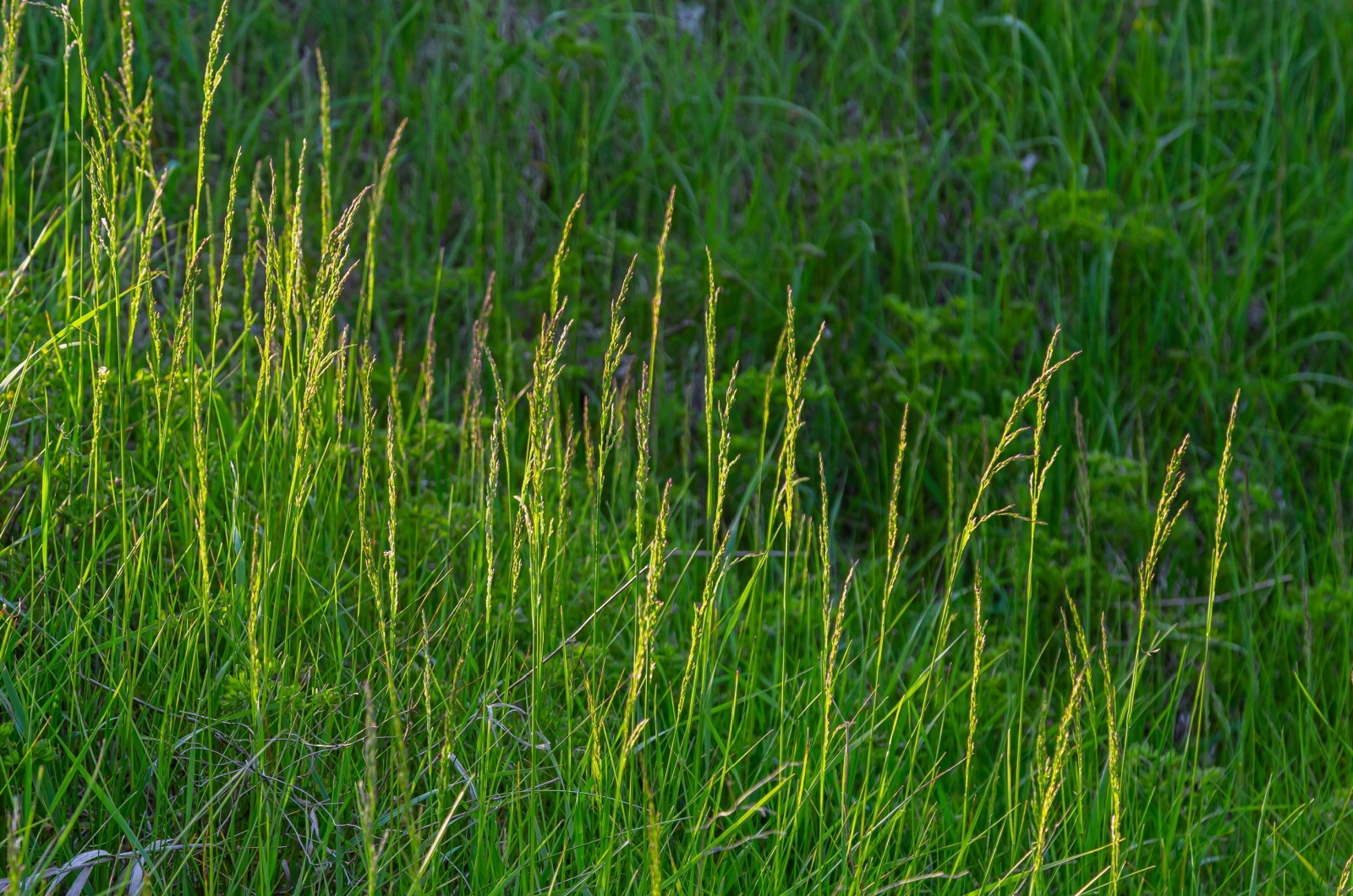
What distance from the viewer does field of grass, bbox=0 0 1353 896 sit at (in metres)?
1.77

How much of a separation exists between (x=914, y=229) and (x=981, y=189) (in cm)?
26

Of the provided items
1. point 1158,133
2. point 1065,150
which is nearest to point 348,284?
point 1065,150

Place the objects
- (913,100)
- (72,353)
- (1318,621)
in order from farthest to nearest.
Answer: (913,100), (1318,621), (72,353)

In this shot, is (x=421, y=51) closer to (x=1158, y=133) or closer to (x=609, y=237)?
(x=609, y=237)

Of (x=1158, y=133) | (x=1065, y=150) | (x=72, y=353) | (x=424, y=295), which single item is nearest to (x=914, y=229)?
(x=1065, y=150)

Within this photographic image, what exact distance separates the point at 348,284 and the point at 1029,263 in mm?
2141

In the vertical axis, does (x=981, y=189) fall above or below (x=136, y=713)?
above

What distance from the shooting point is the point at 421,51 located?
158 inches

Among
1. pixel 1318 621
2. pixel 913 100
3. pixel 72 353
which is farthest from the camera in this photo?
pixel 913 100

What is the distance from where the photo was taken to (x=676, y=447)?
328cm

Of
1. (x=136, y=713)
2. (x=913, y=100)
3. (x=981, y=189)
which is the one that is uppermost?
(x=913, y=100)

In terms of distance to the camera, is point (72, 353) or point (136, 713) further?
point (72, 353)

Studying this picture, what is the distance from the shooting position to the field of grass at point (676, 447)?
69.9 inches

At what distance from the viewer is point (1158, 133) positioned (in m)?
3.88
